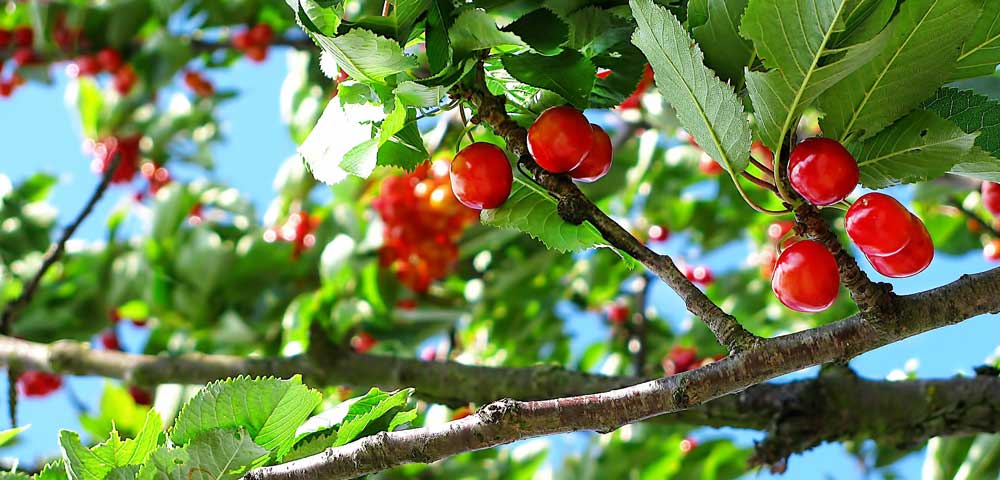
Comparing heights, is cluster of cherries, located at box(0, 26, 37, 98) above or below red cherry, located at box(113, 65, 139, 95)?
above

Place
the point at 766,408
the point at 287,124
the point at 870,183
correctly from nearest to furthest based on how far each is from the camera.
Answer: the point at 870,183
the point at 766,408
the point at 287,124

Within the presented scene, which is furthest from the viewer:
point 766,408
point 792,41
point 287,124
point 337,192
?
point 287,124

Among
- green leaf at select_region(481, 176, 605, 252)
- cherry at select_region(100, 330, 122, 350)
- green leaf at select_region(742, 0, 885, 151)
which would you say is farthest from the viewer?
cherry at select_region(100, 330, 122, 350)

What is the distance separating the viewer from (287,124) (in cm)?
356

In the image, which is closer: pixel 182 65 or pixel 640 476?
pixel 640 476

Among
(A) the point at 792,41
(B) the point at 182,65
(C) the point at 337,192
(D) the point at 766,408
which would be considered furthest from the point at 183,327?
(A) the point at 792,41

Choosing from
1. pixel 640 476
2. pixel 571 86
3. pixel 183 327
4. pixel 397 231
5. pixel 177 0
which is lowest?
pixel 640 476

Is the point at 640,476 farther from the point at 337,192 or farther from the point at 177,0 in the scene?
the point at 177,0

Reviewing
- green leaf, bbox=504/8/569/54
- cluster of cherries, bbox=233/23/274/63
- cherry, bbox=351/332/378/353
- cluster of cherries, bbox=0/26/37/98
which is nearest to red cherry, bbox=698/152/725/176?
cherry, bbox=351/332/378/353

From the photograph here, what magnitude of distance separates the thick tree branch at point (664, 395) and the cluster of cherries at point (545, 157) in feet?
0.87

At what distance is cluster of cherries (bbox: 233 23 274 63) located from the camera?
4.03 meters

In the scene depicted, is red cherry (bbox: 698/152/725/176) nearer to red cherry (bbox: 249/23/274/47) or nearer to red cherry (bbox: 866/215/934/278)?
red cherry (bbox: 249/23/274/47)

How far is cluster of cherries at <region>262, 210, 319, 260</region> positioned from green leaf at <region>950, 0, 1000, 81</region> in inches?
103

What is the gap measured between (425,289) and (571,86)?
2.10 meters
